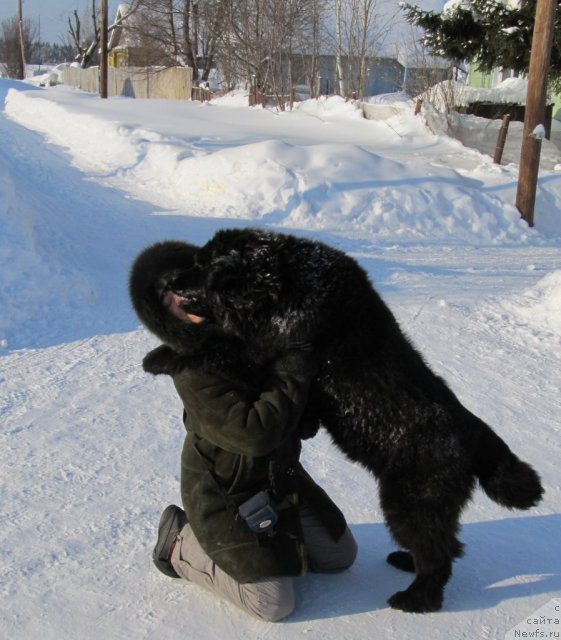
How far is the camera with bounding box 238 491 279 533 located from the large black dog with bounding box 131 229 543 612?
31 cm

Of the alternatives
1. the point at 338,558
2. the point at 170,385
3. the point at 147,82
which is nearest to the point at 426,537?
the point at 338,558

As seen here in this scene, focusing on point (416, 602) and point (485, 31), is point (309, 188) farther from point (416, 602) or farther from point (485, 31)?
point (416, 602)

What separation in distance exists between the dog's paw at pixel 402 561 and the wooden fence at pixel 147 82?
3315 cm

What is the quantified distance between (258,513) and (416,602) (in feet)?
2.09

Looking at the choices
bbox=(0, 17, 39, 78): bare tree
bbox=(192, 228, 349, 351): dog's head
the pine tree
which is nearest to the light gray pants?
bbox=(192, 228, 349, 351): dog's head

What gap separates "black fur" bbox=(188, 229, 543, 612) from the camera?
2.14m

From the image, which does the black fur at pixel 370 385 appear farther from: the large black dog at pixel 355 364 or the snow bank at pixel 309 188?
the snow bank at pixel 309 188

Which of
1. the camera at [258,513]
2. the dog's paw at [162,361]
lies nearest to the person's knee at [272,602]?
the camera at [258,513]

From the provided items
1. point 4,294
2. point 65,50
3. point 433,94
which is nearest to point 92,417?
point 4,294

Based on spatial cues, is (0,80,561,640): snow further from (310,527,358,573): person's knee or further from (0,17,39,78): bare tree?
(0,17,39,78): bare tree

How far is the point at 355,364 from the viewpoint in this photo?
2.19 m

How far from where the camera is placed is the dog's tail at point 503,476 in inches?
90.5

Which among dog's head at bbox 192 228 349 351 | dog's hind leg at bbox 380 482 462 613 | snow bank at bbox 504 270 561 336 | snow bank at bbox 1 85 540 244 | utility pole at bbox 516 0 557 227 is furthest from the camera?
utility pole at bbox 516 0 557 227

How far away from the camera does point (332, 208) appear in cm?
962
